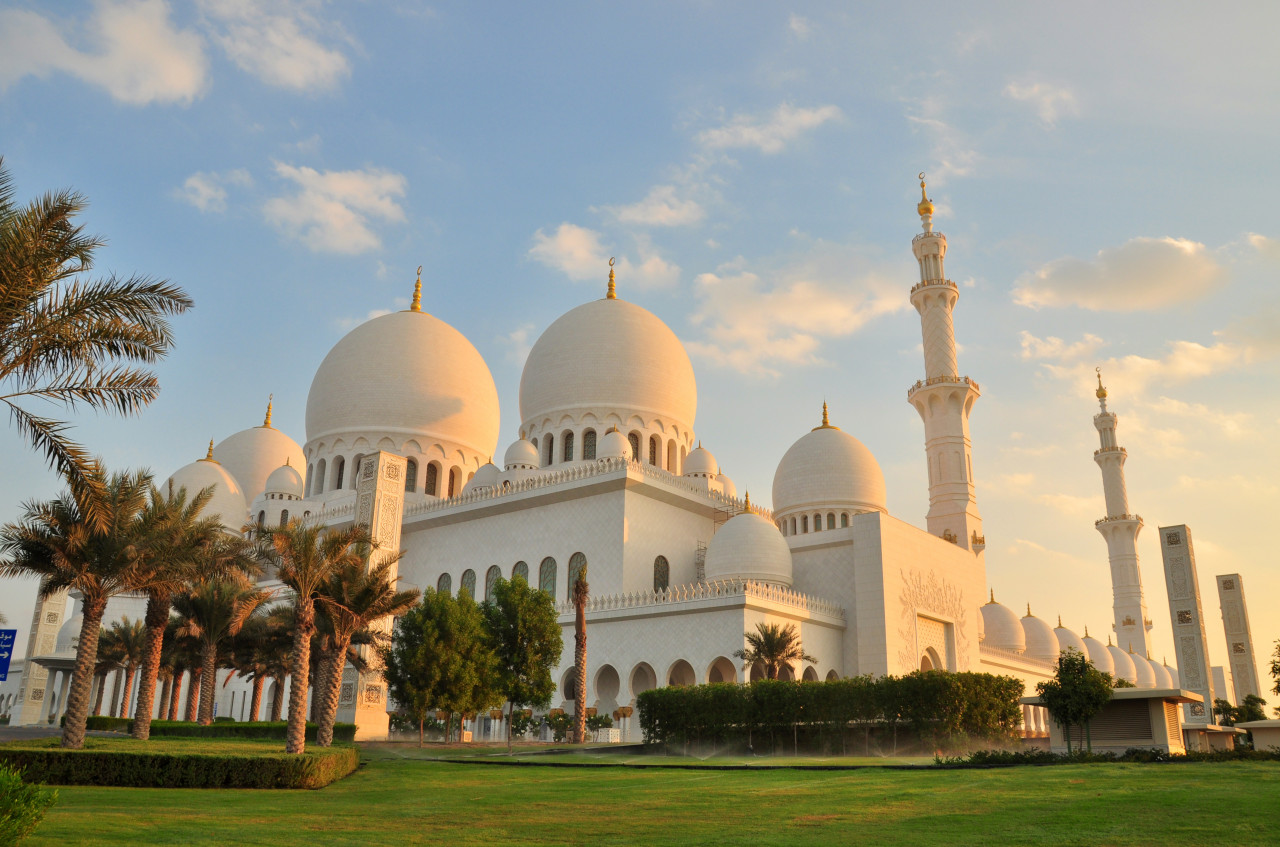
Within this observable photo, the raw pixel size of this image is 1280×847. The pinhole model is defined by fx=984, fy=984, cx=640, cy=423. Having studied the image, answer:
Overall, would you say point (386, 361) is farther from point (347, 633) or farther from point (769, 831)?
point (769, 831)

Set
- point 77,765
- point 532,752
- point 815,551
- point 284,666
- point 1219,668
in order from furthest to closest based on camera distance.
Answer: point 1219,668
point 815,551
point 284,666
point 532,752
point 77,765

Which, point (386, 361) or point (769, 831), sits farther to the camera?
point (386, 361)

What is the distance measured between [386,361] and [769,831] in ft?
114

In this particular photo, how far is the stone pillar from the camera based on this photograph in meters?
25.3

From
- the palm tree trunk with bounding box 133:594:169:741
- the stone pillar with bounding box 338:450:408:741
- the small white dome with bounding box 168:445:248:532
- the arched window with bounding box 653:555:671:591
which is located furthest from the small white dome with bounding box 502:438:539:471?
the palm tree trunk with bounding box 133:594:169:741

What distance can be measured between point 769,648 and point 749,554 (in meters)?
4.75

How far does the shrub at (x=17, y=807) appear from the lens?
230 inches

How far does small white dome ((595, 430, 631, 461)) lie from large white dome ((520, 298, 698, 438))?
9.36 feet

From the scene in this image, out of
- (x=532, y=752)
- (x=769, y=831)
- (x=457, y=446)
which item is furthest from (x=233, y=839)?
(x=457, y=446)

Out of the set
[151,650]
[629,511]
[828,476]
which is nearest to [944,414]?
[828,476]

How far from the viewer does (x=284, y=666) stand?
97.3 feet

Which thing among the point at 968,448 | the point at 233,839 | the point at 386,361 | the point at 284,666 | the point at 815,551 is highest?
the point at 386,361

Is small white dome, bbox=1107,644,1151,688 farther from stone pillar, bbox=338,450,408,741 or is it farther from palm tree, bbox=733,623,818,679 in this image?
stone pillar, bbox=338,450,408,741

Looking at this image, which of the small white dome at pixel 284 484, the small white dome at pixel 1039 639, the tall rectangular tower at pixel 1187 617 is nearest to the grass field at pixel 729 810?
the small white dome at pixel 284 484
